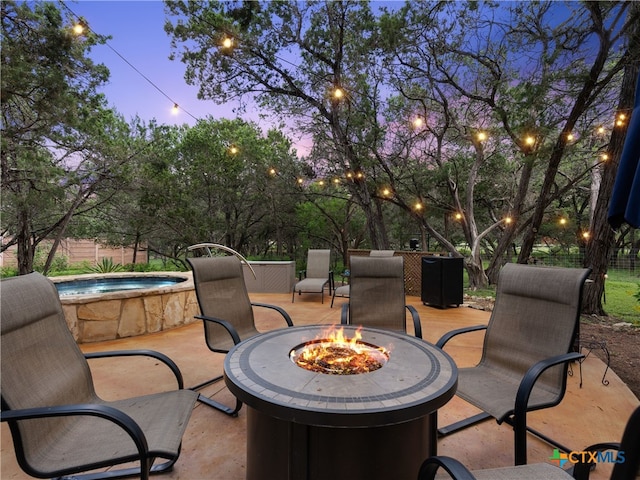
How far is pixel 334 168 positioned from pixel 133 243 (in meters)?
9.21

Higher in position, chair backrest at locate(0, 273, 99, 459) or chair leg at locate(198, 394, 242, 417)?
chair backrest at locate(0, 273, 99, 459)

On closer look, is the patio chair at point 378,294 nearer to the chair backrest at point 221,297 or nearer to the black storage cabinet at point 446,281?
the chair backrest at point 221,297

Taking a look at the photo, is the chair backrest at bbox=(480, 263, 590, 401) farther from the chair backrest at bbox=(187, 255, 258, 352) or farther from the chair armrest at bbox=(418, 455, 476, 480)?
the chair backrest at bbox=(187, 255, 258, 352)

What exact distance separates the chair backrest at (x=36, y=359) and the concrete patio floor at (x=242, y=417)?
64 centimetres

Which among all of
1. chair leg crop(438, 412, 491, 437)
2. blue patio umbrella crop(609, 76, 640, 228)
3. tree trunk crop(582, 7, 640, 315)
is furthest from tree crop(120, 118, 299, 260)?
blue patio umbrella crop(609, 76, 640, 228)

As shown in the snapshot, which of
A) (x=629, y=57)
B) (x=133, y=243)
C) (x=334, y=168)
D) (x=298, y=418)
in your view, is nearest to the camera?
(x=298, y=418)

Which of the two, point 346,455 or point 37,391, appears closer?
point 346,455

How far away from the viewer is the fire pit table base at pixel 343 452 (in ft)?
3.76

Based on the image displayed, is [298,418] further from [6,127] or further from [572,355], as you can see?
[6,127]

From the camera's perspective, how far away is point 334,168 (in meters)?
10.1

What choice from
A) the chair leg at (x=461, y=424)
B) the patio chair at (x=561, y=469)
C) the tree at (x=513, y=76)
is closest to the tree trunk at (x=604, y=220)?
the tree at (x=513, y=76)

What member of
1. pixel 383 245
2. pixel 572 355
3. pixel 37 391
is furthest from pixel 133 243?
pixel 572 355

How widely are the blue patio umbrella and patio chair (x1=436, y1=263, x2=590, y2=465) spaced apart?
21.8 inches

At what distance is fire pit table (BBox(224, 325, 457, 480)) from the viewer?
1.11 meters
